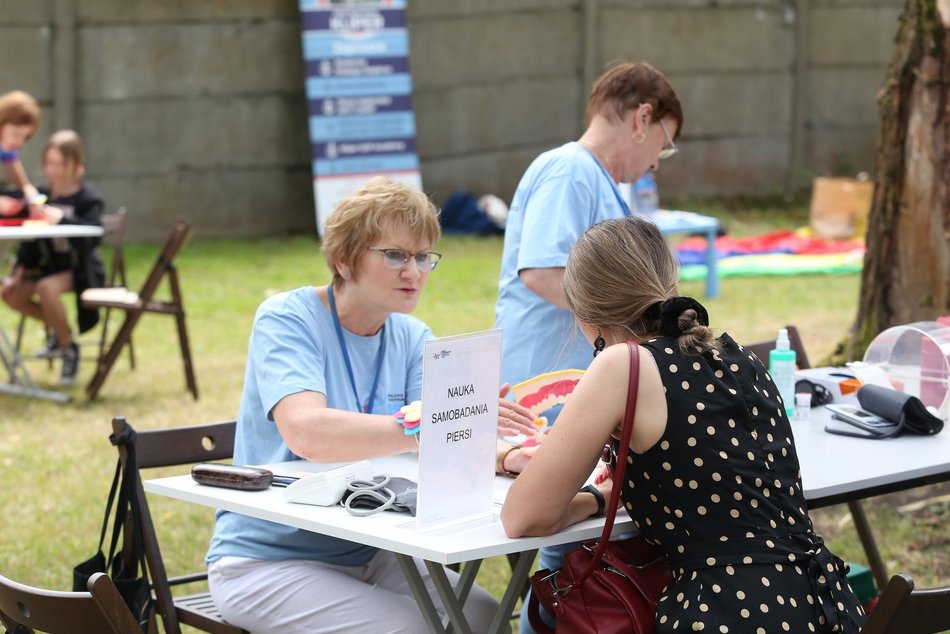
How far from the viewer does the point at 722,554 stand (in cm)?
230

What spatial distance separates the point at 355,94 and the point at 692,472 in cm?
995

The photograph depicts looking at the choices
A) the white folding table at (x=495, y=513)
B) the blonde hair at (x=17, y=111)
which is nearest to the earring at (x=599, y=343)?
the white folding table at (x=495, y=513)

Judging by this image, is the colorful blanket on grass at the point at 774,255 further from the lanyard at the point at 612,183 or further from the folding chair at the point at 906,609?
the folding chair at the point at 906,609

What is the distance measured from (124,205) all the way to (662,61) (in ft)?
19.9

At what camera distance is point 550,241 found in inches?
140

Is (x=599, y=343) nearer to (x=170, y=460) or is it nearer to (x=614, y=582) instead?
(x=614, y=582)

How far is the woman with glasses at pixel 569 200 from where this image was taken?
3.56m

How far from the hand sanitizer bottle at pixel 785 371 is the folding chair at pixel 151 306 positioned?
4.23 m

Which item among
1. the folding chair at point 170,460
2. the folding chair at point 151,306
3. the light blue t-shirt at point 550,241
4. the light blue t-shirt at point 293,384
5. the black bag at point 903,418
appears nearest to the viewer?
the light blue t-shirt at point 293,384

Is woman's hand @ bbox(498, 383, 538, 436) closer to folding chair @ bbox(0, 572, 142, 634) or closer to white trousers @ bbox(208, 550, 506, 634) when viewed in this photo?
white trousers @ bbox(208, 550, 506, 634)

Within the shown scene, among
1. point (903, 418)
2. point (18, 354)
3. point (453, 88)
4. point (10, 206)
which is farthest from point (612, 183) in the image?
point (453, 88)

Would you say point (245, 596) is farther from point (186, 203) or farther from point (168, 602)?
point (186, 203)

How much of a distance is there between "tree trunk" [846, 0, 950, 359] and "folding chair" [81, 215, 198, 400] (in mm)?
3582

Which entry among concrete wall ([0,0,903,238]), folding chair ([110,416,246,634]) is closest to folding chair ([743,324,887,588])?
folding chair ([110,416,246,634])
